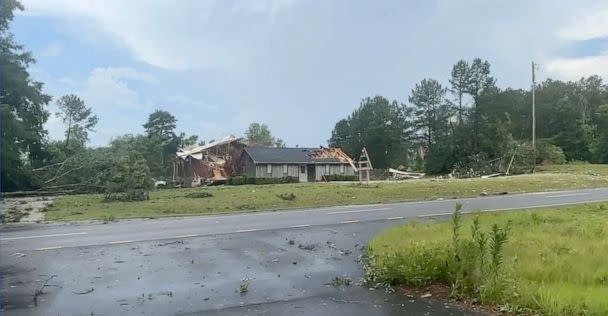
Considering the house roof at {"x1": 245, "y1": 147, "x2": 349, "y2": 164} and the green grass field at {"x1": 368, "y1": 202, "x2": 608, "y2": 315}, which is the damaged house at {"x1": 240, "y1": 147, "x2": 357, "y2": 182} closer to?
the house roof at {"x1": 245, "y1": 147, "x2": 349, "y2": 164}

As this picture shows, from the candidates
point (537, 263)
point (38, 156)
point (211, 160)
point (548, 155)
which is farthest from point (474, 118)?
point (537, 263)

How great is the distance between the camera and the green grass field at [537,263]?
6.41m

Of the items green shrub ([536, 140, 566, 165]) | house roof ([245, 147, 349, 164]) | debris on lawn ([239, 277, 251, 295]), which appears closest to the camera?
debris on lawn ([239, 277, 251, 295])

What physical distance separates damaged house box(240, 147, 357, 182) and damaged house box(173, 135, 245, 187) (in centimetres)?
200

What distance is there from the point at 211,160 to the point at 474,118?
35.7 metres

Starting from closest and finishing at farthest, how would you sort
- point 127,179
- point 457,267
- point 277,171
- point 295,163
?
point 457,267 → point 127,179 → point 277,171 → point 295,163

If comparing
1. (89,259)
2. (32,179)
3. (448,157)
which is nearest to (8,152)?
(32,179)

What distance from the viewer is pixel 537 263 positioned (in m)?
8.15

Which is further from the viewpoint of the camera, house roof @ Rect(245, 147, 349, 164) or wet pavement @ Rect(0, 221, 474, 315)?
house roof @ Rect(245, 147, 349, 164)

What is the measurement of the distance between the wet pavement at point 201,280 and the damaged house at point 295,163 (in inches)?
1825

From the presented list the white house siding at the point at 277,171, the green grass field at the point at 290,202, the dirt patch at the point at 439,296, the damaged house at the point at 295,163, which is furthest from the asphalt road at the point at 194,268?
the damaged house at the point at 295,163

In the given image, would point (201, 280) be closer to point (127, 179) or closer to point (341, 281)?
point (341, 281)

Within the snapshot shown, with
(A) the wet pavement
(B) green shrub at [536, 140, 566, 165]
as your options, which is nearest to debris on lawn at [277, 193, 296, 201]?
(A) the wet pavement

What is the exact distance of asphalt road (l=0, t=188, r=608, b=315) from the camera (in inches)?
278
